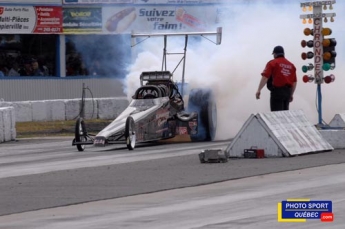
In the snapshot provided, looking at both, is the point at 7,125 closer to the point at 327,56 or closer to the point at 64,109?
the point at 64,109

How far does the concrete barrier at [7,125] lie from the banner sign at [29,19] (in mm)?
12496

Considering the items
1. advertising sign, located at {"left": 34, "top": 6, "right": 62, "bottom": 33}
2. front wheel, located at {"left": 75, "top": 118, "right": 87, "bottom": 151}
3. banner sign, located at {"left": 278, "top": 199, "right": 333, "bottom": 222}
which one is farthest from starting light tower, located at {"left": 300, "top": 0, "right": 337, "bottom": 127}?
advertising sign, located at {"left": 34, "top": 6, "right": 62, "bottom": 33}

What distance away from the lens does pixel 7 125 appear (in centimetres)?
2834

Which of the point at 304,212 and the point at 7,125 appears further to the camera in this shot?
the point at 7,125

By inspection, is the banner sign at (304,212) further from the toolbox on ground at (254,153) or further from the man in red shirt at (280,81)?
the man in red shirt at (280,81)

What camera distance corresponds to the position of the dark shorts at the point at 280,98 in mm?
21562

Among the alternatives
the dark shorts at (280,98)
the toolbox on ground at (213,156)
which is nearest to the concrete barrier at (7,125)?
the dark shorts at (280,98)

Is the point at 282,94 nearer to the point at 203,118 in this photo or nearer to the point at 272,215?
the point at 203,118

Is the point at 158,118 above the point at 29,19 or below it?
below

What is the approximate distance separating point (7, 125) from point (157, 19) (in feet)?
Result: 56.0

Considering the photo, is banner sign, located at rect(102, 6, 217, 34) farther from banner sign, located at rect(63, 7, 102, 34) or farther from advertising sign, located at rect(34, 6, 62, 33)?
advertising sign, located at rect(34, 6, 62, 33)

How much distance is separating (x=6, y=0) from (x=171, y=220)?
29.8 meters

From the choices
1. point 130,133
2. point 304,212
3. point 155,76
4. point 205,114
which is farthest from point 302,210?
point 205,114

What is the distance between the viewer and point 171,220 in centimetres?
1188
